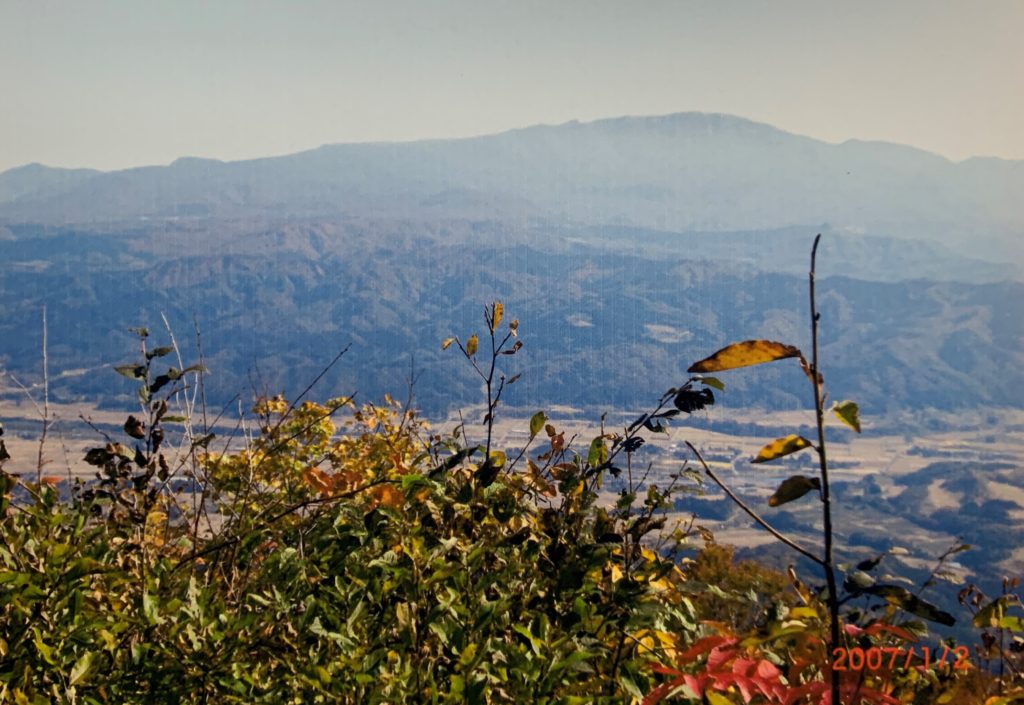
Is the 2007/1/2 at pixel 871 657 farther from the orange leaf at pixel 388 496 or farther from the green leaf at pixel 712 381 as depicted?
the orange leaf at pixel 388 496

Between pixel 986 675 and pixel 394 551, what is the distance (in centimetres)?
133

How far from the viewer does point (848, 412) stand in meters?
1.04

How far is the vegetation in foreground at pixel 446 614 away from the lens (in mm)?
1319

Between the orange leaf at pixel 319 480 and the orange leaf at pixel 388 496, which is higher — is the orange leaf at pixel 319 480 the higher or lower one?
the lower one

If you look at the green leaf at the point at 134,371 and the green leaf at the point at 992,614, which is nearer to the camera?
the green leaf at the point at 992,614

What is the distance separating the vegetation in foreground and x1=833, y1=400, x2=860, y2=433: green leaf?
10 centimetres

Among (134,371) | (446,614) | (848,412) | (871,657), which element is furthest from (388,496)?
(848,412)

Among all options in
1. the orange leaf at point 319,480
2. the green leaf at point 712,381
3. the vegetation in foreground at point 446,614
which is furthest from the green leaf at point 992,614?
the orange leaf at point 319,480

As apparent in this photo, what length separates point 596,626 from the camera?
5.50ft

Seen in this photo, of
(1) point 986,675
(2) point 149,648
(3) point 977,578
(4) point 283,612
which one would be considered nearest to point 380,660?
(4) point 283,612

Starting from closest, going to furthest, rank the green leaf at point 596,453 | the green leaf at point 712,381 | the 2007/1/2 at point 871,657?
the 2007/1/2 at point 871,657
the green leaf at point 712,381
the green leaf at point 596,453

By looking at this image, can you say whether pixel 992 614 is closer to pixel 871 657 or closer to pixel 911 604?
pixel 871 657

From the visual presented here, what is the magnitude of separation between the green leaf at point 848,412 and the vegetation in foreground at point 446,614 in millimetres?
105

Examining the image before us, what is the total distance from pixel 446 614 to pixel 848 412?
0.79m
